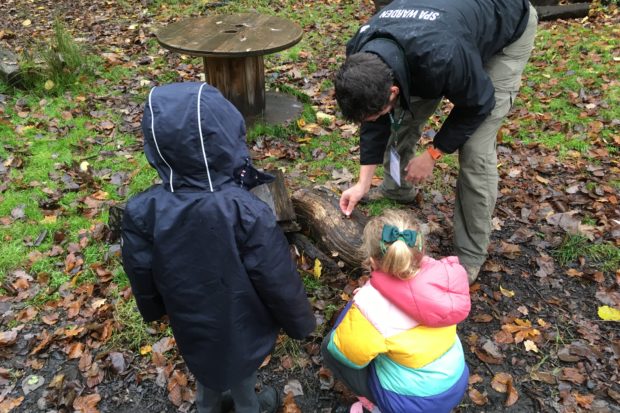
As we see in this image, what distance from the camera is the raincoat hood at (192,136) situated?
168 centimetres

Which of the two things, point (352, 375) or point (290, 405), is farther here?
point (290, 405)

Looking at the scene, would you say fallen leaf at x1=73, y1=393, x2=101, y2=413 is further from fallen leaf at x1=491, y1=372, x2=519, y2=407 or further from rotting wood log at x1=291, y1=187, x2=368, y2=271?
fallen leaf at x1=491, y1=372, x2=519, y2=407

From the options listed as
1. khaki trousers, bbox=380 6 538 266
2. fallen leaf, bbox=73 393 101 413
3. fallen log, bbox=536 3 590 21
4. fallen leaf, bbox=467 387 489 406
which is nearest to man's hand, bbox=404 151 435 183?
khaki trousers, bbox=380 6 538 266

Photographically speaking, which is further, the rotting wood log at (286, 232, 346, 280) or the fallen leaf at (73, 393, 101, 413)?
the rotting wood log at (286, 232, 346, 280)

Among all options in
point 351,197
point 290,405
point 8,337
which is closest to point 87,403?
point 8,337

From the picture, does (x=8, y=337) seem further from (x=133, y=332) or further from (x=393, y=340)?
(x=393, y=340)

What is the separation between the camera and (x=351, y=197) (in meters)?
2.97

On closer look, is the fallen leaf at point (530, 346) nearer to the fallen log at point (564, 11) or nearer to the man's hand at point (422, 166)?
the man's hand at point (422, 166)

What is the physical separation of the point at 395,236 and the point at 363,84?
27.6 inches

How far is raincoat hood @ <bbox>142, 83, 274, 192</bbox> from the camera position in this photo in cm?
168

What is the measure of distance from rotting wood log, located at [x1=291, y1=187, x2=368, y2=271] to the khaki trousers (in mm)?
667

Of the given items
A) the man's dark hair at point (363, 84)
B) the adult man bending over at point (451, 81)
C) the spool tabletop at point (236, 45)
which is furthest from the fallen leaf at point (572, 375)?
the spool tabletop at point (236, 45)

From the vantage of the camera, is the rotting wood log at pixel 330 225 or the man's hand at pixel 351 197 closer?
the man's hand at pixel 351 197

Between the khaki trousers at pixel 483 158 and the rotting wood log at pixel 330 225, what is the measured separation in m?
0.67
